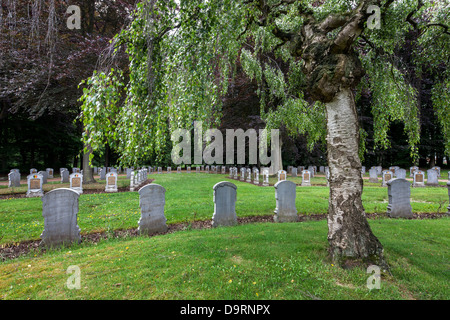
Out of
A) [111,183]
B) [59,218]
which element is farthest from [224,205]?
[111,183]

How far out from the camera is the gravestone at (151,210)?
541 cm

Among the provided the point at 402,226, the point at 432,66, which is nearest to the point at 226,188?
the point at 402,226

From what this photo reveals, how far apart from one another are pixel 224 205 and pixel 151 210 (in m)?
1.91

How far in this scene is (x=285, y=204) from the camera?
6.37 metres

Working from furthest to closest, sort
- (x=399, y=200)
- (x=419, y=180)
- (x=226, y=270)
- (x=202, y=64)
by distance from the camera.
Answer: (x=419, y=180)
(x=399, y=200)
(x=226, y=270)
(x=202, y=64)

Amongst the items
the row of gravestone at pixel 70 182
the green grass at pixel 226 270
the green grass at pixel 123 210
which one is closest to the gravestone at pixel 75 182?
the row of gravestone at pixel 70 182

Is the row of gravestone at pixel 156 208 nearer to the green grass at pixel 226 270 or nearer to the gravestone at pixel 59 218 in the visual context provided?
the gravestone at pixel 59 218

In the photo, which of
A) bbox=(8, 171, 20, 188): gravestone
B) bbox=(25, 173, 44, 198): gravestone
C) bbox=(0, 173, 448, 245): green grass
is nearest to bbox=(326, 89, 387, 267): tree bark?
bbox=(0, 173, 448, 245): green grass

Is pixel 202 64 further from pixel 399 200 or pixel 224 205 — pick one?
pixel 399 200

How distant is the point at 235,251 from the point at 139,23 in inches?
149

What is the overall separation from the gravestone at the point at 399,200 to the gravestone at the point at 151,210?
6.83 meters

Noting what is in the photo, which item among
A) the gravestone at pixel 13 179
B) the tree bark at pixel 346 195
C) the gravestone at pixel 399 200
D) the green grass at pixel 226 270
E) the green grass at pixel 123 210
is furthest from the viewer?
the gravestone at pixel 13 179

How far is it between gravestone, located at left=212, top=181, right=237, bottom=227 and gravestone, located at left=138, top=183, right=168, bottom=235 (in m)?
1.38
